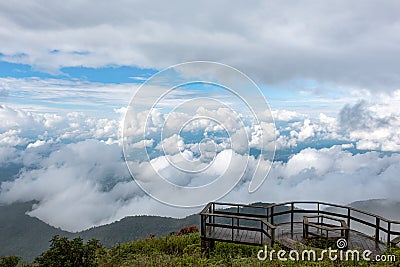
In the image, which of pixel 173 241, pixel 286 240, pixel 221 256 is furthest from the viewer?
pixel 173 241

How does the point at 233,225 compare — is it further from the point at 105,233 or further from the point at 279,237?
the point at 105,233

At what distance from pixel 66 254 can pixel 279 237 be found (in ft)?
→ 23.6

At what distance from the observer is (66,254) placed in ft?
28.5

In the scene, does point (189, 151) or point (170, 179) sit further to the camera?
point (189, 151)

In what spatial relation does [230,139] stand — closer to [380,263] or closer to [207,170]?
[207,170]

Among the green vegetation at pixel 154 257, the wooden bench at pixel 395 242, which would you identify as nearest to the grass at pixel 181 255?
the green vegetation at pixel 154 257

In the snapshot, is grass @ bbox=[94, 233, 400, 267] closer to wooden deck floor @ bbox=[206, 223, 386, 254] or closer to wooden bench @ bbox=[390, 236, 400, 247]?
wooden deck floor @ bbox=[206, 223, 386, 254]

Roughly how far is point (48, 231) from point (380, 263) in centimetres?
21605

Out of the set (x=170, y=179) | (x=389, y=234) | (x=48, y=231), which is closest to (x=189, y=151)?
(x=170, y=179)

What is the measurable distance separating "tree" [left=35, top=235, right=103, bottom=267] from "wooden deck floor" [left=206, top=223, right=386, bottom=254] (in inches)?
194

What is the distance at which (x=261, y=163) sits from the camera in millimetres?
11133

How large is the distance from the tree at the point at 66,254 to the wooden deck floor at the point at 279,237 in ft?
16.1

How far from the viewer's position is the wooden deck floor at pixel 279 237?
448 inches

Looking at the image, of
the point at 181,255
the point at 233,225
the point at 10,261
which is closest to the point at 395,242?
the point at 233,225
